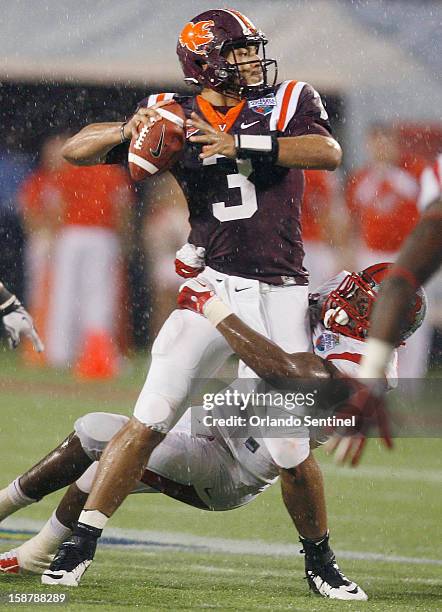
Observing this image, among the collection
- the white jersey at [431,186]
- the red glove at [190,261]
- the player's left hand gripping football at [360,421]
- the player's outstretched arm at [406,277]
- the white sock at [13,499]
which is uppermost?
the white jersey at [431,186]

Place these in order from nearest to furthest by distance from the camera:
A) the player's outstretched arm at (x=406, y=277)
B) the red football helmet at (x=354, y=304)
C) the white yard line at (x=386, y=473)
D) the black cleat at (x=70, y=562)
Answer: the player's outstretched arm at (x=406, y=277)
the black cleat at (x=70, y=562)
the red football helmet at (x=354, y=304)
the white yard line at (x=386, y=473)

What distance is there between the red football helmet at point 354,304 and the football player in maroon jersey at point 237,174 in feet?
0.47

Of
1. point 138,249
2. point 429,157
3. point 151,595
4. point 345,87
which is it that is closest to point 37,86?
point 138,249

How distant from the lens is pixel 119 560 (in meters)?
3.43

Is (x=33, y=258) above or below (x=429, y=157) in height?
below

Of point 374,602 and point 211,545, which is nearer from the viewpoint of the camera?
point 374,602

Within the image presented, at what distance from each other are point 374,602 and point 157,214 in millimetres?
4409

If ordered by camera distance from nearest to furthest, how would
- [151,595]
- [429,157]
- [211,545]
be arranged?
[151,595] < [211,545] < [429,157]

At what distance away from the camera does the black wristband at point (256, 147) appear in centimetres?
318

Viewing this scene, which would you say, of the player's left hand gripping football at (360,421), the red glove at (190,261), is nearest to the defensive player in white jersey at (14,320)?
the red glove at (190,261)

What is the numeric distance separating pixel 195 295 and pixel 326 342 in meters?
0.40

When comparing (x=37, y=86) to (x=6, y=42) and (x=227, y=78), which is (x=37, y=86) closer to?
(x=6, y=42)

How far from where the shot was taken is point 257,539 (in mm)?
3848

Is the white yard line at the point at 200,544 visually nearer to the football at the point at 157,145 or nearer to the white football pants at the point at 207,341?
the white football pants at the point at 207,341
